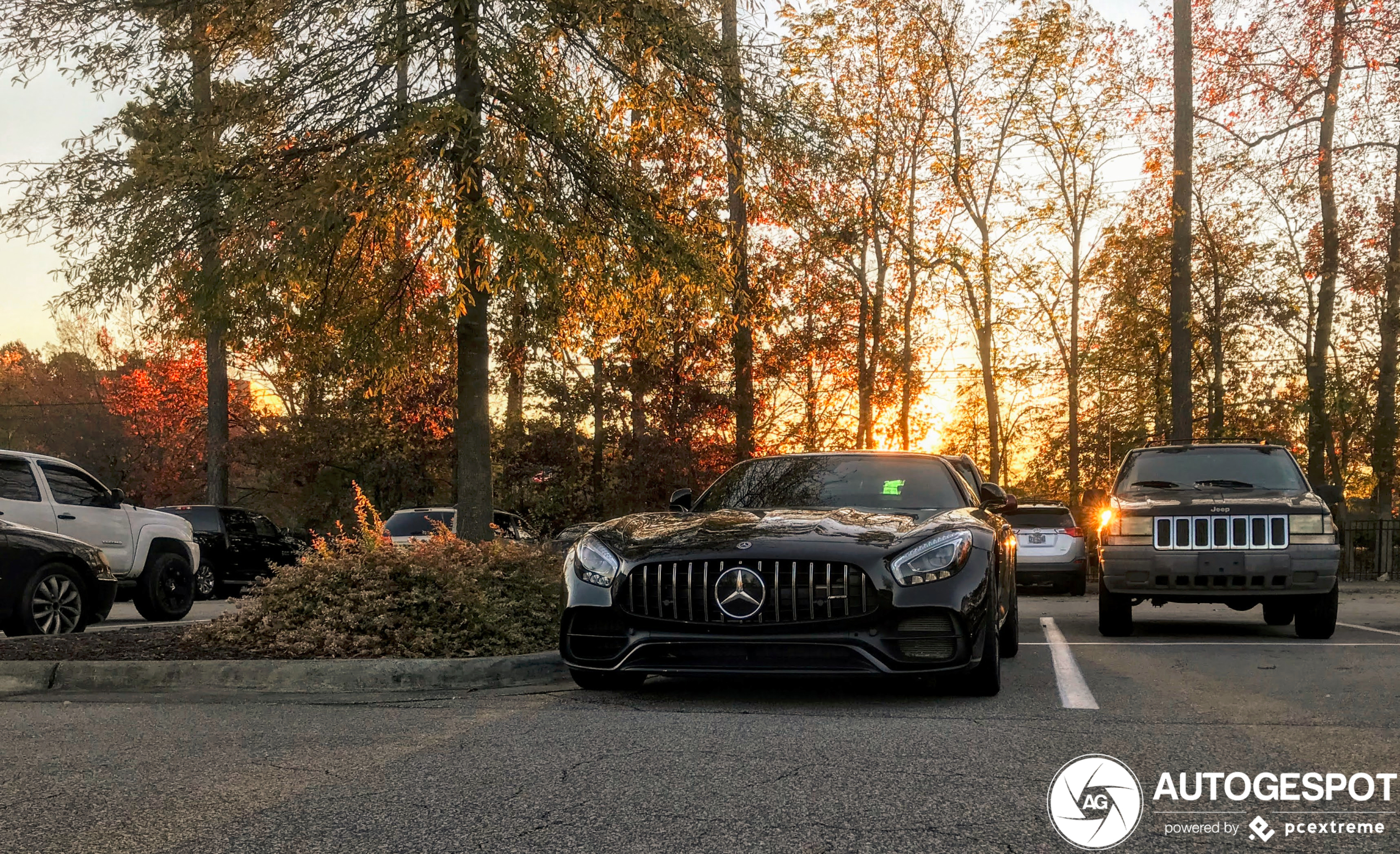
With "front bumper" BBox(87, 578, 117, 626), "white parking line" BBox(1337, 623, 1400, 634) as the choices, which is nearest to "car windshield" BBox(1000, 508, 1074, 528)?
"white parking line" BBox(1337, 623, 1400, 634)

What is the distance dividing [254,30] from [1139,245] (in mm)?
26314

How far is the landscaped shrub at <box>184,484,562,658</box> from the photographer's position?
876 cm

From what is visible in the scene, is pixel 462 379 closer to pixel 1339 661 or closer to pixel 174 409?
pixel 1339 661

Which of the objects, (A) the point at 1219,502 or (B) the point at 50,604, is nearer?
(A) the point at 1219,502

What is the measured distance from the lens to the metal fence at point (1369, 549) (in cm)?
2539

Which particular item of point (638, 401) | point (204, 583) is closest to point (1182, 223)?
point (638, 401)

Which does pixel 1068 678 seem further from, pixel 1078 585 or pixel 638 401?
pixel 638 401

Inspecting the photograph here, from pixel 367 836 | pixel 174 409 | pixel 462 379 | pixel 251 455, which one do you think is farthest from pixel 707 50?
pixel 174 409

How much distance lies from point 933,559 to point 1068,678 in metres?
2.00

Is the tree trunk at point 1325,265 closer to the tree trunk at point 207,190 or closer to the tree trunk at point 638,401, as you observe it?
the tree trunk at point 638,401

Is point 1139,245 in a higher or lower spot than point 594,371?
higher

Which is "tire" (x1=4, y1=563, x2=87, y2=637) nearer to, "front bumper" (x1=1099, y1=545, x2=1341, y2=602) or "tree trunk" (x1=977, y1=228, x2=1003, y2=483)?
"front bumper" (x1=1099, y1=545, x2=1341, y2=602)

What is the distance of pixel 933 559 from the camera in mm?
7059

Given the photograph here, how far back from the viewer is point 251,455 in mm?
32875
